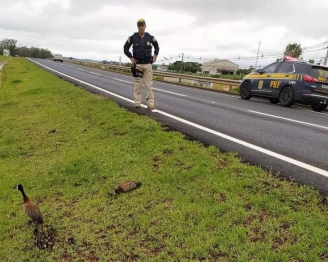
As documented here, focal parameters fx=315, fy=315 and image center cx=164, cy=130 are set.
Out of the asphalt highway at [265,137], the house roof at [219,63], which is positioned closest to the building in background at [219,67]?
the house roof at [219,63]

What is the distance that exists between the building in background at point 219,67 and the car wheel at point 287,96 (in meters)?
69.6

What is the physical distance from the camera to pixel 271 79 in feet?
38.2

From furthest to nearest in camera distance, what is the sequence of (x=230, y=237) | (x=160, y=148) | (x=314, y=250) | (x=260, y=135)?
(x=260, y=135)
(x=160, y=148)
(x=230, y=237)
(x=314, y=250)

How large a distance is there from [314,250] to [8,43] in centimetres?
13854

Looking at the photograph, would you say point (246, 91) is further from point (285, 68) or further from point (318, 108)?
point (318, 108)

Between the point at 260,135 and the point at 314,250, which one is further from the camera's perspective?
the point at 260,135

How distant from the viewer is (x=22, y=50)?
120 meters

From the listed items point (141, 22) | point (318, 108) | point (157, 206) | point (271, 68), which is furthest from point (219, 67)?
point (157, 206)

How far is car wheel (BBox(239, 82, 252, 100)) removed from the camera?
12.9 m

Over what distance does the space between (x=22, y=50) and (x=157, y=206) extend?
132092 millimetres

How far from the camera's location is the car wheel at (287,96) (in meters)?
10.7

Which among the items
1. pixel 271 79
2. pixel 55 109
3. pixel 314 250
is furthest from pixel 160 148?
pixel 271 79

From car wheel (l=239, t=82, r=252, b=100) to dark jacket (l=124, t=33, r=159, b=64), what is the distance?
6.68 metres

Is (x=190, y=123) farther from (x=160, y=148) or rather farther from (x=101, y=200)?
(x=101, y=200)
